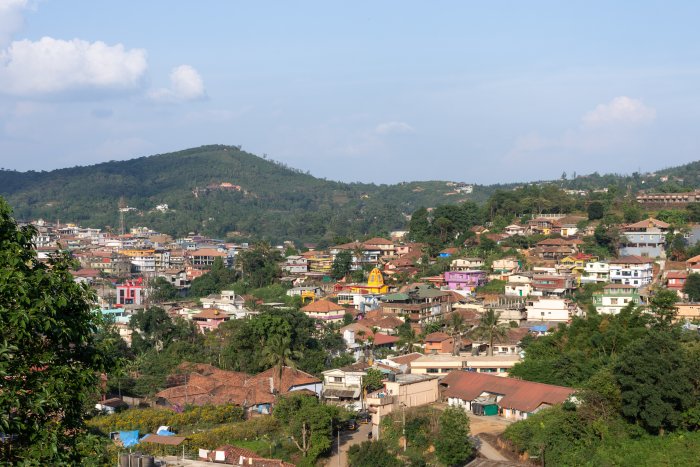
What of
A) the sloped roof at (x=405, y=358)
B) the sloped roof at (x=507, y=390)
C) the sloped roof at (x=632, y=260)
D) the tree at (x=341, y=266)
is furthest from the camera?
the tree at (x=341, y=266)

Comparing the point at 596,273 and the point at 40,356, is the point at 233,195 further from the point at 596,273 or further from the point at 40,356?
the point at 40,356

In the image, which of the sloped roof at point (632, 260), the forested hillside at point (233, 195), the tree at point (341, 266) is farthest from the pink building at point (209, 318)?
the forested hillside at point (233, 195)

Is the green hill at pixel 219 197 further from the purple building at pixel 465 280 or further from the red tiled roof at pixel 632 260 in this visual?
the red tiled roof at pixel 632 260

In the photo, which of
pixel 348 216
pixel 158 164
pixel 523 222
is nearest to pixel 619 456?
pixel 523 222

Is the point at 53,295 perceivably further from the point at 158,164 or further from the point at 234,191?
the point at 158,164

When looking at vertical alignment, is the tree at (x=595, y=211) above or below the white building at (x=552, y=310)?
above

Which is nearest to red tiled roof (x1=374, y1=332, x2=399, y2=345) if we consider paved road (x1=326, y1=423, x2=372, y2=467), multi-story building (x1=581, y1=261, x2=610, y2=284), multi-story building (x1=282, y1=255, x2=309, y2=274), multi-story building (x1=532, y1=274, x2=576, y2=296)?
multi-story building (x1=532, y1=274, x2=576, y2=296)

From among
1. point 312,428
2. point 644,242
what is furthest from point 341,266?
point 312,428

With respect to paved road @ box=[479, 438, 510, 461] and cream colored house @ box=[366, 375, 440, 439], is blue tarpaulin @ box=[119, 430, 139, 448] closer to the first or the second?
cream colored house @ box=[366, 375, 440, 439]

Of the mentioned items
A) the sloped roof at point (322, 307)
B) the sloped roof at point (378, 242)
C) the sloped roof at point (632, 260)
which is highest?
the sloped roof at point (378, 242)
